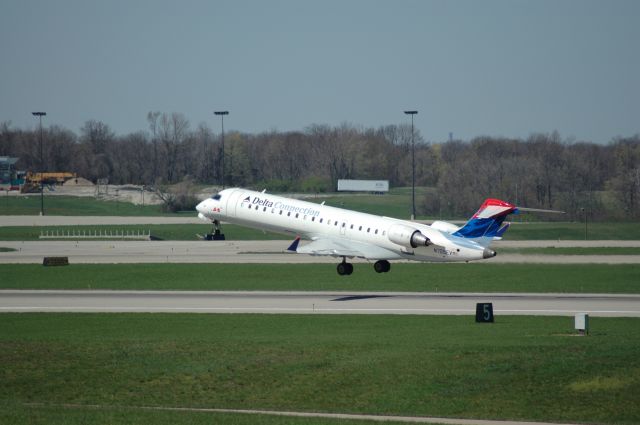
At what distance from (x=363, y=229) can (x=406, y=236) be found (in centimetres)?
366

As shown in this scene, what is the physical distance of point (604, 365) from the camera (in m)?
28.8

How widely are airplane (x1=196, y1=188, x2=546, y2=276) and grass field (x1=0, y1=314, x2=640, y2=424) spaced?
14.7 m

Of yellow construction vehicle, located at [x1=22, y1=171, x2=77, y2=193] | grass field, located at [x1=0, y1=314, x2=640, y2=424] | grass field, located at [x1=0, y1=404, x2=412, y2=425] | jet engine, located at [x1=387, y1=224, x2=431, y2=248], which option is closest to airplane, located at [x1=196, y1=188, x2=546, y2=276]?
jet engine, located at [x1=387, y1=224, x2=431, y2=248]

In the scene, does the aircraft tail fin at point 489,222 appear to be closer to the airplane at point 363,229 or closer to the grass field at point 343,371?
the airplane at point 363,229

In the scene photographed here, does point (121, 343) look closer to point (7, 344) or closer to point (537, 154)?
point (7, 344)

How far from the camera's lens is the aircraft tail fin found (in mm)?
50656

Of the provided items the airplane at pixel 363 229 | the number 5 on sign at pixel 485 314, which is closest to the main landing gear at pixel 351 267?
the airplane at pixel 363 229

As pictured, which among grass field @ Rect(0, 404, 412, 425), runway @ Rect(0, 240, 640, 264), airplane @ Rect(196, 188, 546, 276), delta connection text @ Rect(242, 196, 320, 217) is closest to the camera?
grass field @ Rect(0, 404, 412, 425)

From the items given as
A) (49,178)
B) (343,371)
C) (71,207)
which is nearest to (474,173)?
(71,207)

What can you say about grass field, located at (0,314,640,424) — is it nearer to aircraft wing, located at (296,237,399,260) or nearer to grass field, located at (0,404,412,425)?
grass field, located at (0,404,412,425)

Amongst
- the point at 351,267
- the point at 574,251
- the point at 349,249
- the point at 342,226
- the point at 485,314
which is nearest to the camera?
the point at 485,314

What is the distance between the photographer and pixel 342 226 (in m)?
57.5

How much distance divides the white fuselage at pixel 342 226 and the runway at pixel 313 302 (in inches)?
125

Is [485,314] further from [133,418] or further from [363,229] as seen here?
[133,418]
